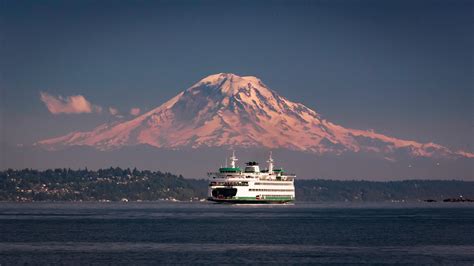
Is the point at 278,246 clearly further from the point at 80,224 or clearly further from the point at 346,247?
the point at 80,224

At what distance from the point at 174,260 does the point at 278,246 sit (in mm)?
23663

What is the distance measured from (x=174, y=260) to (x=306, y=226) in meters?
75.8

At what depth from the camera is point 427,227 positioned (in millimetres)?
181125

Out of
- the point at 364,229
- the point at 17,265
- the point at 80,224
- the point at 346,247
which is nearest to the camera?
the point at 17,265

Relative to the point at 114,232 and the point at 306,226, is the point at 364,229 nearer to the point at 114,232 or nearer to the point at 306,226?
the point at 306,226

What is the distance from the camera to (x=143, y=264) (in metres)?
105

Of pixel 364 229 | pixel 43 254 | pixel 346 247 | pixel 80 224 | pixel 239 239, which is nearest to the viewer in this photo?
pixel 43 254

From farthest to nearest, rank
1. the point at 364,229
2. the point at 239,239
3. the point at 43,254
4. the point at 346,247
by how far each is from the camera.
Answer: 1. the point at 364,229
2. the point at 239,239
3. the point at 346,247
4. the point at 43,254

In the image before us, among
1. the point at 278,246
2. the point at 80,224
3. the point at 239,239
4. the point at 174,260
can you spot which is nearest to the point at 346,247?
the point at 278,246

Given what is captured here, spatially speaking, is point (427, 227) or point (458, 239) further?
point (427, 227)

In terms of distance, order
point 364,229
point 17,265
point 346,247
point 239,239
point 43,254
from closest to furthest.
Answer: point 17,265 < point 43,254 < point 346,247 < point 239,239 < point 364,229

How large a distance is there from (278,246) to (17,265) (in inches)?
1531

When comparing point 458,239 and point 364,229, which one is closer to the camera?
point 458,239

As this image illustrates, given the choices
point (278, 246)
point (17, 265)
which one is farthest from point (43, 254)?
point (278, 246)
